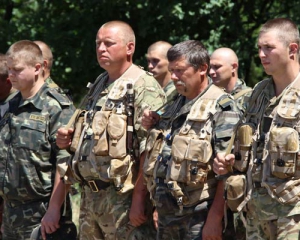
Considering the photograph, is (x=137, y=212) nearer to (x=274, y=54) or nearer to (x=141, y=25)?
(x=274, y=54)

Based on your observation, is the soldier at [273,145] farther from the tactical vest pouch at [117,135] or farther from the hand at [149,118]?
the tactical vest pouch at [117,135]

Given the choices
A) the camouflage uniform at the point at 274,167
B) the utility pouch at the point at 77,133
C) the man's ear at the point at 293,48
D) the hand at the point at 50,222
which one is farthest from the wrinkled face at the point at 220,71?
the man's ear at the point at 293,48

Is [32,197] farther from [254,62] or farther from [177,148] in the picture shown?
[254,62]

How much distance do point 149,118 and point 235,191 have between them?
37.3 inches

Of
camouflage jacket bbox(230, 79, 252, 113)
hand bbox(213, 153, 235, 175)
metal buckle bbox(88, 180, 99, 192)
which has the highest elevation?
camouflage jacket bbox(230, 79, 252, 113)

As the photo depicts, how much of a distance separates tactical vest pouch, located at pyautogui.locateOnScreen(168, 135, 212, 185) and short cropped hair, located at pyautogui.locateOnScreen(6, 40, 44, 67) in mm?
1800

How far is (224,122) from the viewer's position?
570 centimetres

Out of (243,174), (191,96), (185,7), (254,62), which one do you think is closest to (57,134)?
(191,96)

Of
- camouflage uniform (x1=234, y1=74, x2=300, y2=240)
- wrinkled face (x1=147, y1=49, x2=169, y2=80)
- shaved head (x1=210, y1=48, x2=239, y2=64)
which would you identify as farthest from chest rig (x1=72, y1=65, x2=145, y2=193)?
wrinkled face (x1=147, y1=49, x2=169, y2=80)

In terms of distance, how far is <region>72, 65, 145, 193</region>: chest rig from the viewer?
20.2 feet

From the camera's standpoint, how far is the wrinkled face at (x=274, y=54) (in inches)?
211

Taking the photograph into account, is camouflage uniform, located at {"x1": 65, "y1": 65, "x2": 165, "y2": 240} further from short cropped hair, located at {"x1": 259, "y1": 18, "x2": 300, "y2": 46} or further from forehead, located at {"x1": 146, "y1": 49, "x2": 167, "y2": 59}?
forehead, located at {"x1": 146, "y1": 49, "x2": 167, "y2": 59}

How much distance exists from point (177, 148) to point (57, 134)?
48.5 inches

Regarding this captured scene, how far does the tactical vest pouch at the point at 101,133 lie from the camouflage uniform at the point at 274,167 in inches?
46.1
